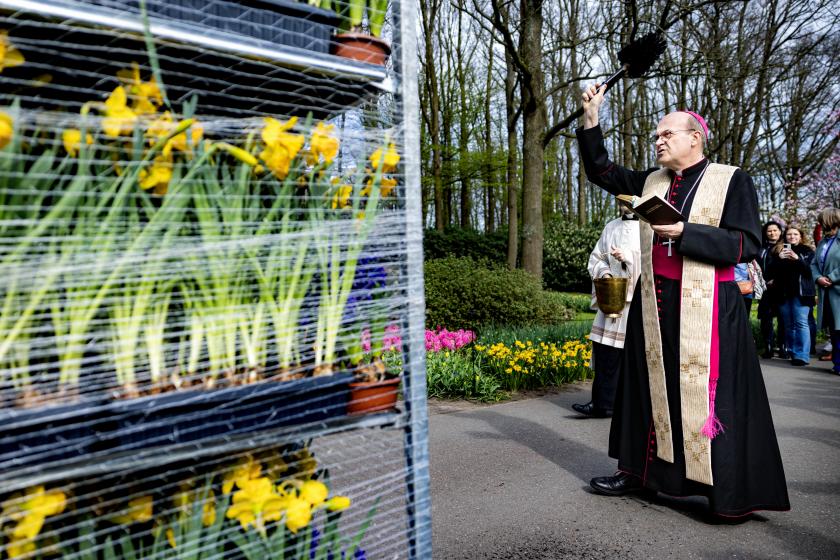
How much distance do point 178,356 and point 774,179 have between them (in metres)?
29.8

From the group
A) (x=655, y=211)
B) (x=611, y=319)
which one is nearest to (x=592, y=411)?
(x=611, y=319)

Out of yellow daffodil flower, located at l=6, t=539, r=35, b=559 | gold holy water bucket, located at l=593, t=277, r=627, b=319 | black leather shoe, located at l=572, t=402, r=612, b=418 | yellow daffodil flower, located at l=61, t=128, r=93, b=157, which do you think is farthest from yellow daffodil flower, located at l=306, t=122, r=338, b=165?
black leather shoe, located at l=572, t=402, r=612, b=418

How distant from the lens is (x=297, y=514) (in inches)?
59.2

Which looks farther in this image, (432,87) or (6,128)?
(432,87)

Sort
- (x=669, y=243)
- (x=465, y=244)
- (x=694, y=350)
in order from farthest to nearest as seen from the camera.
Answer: (x=465, y=244) → (x=669, y=243) → (x=694, y=350)

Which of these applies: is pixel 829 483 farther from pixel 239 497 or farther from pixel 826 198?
pixel 826 198

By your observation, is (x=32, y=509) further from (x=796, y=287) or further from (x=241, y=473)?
(x=796, y=287)

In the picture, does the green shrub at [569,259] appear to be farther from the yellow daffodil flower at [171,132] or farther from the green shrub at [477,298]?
the yellow daffodil flower at [171,132]

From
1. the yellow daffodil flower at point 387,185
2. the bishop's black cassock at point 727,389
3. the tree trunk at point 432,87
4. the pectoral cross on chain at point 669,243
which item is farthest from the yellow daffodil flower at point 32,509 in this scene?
the tree trunk at point 432,87

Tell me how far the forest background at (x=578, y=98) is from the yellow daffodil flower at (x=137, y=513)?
954 centimetres

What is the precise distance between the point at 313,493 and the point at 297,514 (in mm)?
60

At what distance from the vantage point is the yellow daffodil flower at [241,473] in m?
1.47

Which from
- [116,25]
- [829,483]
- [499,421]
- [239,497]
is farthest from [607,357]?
[116,25]

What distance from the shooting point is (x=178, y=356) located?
1397 millimetres
